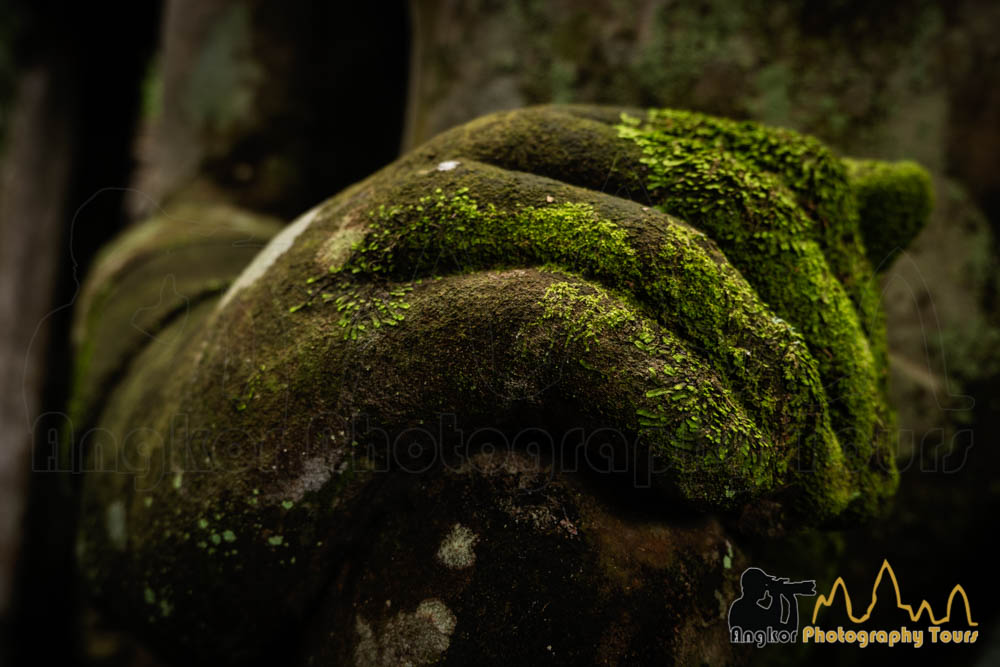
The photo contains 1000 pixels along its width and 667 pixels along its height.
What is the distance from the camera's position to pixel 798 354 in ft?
1.85

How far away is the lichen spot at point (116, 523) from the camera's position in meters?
0.77

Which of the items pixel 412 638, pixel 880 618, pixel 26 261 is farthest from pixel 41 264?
pixel 880 618

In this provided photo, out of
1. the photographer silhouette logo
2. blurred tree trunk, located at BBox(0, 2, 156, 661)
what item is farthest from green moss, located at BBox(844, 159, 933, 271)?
blurred tree trunk, located at BBox(0, 2, 156, 661)

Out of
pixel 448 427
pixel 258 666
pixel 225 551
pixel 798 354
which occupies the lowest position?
pixel 258 666

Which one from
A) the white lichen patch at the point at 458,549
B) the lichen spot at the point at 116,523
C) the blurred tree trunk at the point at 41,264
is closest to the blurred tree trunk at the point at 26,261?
the blurred tree trunk at the point at 41,264

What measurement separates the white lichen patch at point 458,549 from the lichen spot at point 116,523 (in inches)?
16.7

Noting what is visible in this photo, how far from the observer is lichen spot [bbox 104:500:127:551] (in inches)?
30.2

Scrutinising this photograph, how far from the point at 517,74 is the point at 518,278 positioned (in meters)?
0.73

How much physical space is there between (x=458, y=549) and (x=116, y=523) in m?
0.48

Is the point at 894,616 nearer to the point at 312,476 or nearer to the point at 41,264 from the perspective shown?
the point at 312,476

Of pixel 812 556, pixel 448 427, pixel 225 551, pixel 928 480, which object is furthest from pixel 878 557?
pixel 225 551

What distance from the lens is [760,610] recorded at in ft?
2.04

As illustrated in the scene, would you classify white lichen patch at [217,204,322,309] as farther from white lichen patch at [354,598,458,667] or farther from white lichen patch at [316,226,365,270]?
white lichen patch at [354,598,458,667]

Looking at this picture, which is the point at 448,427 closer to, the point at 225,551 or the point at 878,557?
the point at 225,551
